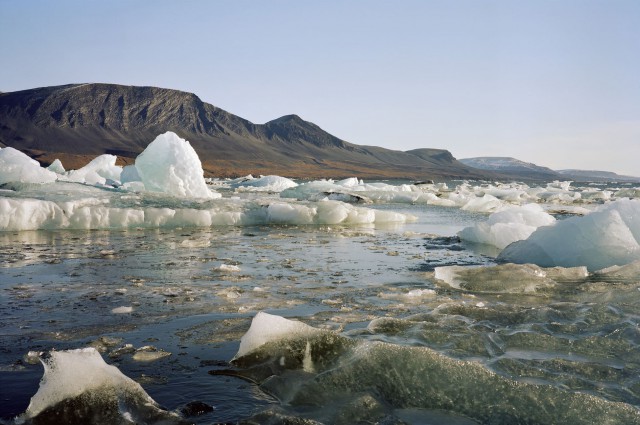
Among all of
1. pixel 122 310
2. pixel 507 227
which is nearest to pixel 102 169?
pixel 507 227

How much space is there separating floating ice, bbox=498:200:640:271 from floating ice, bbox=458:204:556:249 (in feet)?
5.36

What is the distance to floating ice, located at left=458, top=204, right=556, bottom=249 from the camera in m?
9.32

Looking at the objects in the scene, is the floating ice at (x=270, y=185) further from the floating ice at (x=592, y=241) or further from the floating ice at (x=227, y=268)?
the floating ice at (x=227, y=268)

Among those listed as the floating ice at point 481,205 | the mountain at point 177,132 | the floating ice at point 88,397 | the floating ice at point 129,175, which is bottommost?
the floating ice at point 481,205

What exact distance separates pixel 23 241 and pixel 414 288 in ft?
20.8

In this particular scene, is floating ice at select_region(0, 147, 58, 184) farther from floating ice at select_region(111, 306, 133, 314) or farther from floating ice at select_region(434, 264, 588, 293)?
floating ice at select_region(434, 264, 588, 293)

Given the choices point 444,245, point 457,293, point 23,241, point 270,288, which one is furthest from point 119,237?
point 457,293

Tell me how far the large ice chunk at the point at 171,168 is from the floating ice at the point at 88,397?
42.5ft

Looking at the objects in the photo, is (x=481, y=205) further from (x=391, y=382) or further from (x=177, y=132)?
(x=177, y=132)

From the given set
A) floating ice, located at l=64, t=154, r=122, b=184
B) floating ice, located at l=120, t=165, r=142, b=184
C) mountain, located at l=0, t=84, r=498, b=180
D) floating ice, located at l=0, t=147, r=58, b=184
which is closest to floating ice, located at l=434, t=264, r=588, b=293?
floating ice, located at l=0, t=147, r=58, b=184

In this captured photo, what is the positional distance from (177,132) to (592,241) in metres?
110

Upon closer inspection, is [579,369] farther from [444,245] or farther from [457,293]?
[444,245]

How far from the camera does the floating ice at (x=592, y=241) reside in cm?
677

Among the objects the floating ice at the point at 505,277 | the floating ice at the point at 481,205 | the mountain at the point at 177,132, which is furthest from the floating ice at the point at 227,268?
the mountain at the point at 177,132
